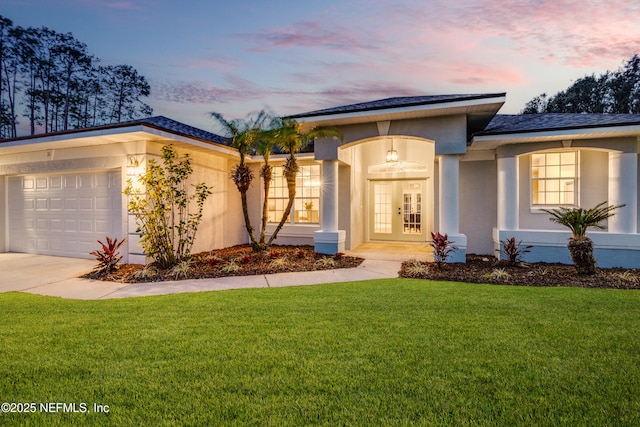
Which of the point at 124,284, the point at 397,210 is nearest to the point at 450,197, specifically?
the point at 397,210

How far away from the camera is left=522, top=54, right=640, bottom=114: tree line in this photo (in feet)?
89.0

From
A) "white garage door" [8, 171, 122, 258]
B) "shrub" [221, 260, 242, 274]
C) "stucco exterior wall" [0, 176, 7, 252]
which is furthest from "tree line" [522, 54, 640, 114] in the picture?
"stucco exterior wall" [0, 176, 7, 252]

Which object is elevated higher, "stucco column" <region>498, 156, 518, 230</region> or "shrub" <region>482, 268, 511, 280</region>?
"stucco column" <region>498, 156, 518, 230</region>

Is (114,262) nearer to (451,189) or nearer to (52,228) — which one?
(52,228)

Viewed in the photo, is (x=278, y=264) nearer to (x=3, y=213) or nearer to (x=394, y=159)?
(x=394, y=159)

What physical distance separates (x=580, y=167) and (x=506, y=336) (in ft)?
24.7

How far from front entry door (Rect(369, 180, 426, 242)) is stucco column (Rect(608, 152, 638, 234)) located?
5.50 m

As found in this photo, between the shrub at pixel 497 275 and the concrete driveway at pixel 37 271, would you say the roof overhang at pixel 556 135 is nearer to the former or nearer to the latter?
the shrub at pixel 497 275

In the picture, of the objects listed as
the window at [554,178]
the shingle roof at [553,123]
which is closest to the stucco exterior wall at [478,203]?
the window at [554,178]

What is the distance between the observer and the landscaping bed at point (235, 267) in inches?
275

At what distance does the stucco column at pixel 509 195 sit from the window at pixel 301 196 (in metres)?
5.93

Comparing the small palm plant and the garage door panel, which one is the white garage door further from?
the small palm plant

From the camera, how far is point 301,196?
39.3 ft

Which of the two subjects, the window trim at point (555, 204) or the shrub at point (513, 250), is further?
the window trim at point (555, 204)
